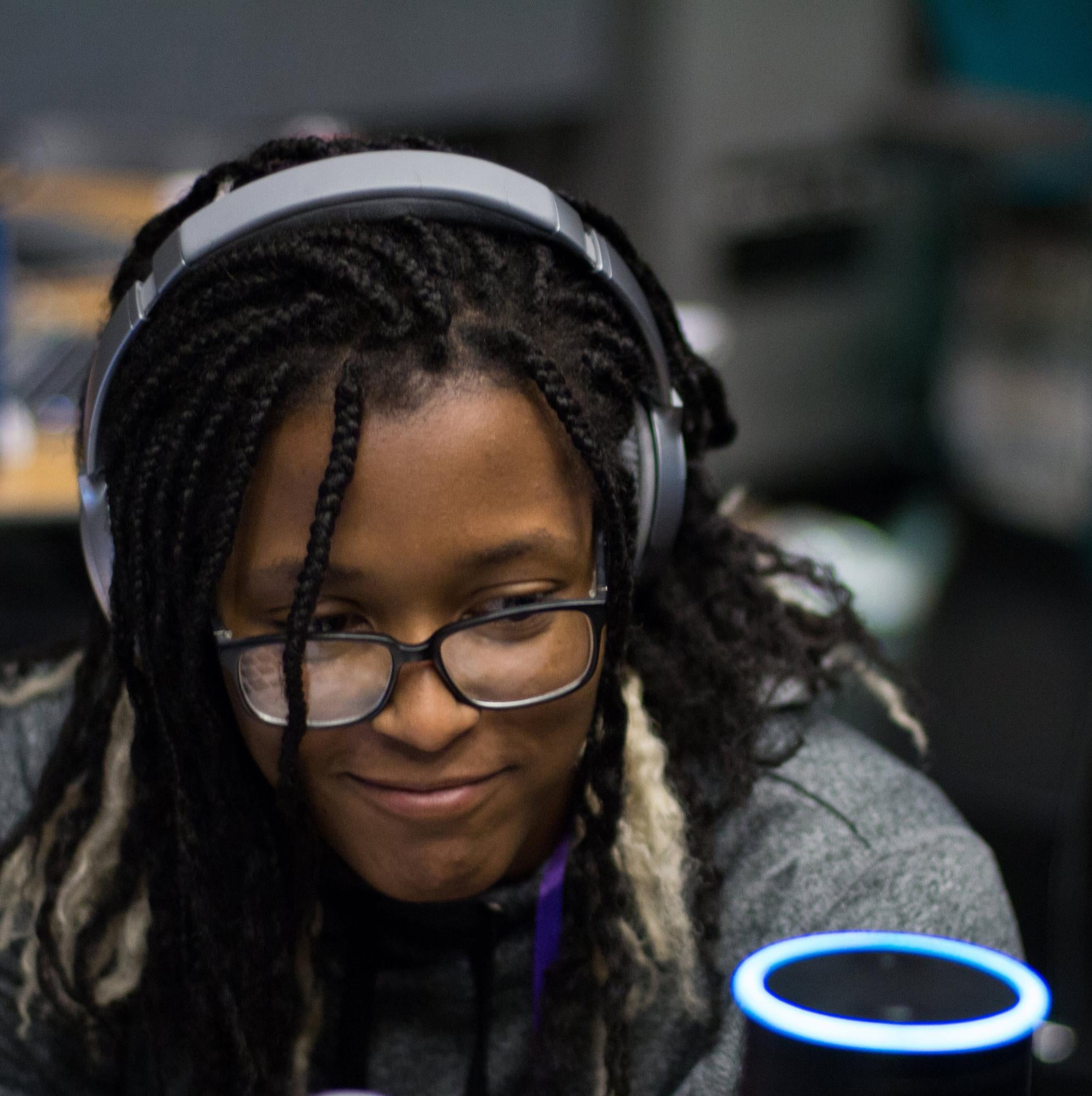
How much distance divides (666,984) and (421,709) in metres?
0.30

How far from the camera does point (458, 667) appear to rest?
2.97 ft

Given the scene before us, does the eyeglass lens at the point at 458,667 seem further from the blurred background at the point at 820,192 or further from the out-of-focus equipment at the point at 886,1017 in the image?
the blurred background at the point at 820,192

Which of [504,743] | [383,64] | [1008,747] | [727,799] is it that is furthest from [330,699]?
[383,64]

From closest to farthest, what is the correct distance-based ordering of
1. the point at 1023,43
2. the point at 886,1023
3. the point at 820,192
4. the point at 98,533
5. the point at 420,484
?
1. the point at 886,1023
2. the point at 420,484
3. the point at 98,533
4. the point at 1023,43
5. the point at 820,192

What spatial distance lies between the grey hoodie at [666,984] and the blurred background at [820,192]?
4.49 feet

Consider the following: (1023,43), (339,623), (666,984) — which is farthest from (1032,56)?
(339,623)

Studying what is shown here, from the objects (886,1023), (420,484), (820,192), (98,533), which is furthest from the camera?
(820,192)

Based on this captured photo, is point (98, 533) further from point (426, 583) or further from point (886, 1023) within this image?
point (886, 1023)

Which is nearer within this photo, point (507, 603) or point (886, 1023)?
point (886, 1023)

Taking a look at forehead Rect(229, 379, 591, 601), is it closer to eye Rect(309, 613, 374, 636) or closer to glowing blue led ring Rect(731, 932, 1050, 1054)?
eye Rect(309, 613, 374, 636)

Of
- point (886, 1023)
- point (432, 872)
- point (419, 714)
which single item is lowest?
point (432, 872)

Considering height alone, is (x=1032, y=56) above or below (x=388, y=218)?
below

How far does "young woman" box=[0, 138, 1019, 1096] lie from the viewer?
90 cm

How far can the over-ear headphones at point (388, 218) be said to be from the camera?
92 centimetres
